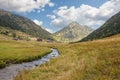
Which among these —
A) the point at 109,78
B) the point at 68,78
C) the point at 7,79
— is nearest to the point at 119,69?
the point at 109,78

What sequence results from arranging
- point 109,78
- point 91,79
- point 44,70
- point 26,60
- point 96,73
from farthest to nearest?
1. point 26,60
2. point 44,70
3. point 96,73
4. point 91,79
5. point 109,78

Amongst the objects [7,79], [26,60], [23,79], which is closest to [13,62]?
[26,60]

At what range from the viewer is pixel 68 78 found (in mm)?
19359

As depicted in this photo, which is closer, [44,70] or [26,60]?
[44,70]

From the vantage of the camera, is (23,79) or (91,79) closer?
(91,79)

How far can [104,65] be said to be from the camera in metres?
24.8

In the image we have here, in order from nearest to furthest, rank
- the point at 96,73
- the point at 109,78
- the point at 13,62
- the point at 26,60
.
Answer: the point at 109,78, the point at 96,73, the point at 13,62, the point at 26,60

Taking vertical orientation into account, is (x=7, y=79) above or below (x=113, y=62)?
below

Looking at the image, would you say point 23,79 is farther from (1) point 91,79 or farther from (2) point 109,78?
(2) point 109,78

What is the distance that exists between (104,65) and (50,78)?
Result: 7.46 meters

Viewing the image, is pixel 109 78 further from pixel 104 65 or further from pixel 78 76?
pixel 104 65

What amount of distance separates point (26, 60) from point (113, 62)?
29264mm

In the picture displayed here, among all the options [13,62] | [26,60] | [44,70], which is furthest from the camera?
[26,60]

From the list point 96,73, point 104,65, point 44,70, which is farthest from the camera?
point 44,70
